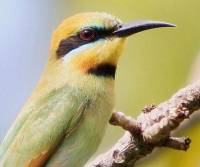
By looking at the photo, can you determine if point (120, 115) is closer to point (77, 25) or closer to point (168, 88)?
point (168, 88)

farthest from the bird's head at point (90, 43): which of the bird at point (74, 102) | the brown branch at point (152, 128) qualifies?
the brown branch at point (152, 128)

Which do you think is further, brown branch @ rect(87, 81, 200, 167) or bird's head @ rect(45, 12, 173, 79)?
bird's head @ rect(45, 12, 173, 79)

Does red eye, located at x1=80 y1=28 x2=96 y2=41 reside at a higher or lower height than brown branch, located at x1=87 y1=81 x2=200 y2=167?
higher

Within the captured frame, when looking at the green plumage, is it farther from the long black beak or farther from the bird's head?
the long black beak

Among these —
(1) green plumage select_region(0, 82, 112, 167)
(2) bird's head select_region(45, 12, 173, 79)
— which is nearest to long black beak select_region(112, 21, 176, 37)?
(2) bird's head select_region(45, 12, 173, 79)

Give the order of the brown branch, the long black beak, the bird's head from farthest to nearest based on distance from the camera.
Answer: the bird's head → the long black beak → the brown branch


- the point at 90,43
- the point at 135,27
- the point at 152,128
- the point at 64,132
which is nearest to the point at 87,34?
the point at 90,43

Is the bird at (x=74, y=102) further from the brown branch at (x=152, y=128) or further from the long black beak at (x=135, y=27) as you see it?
the brown branch at (x=152, y=128)
